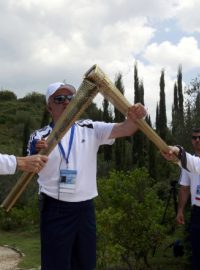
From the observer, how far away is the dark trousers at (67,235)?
3359 millimetres

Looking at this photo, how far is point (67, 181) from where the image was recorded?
334 cm

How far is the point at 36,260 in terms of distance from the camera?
1068cm

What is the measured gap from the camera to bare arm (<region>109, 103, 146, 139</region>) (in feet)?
10.7

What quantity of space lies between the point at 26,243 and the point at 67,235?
11.0m

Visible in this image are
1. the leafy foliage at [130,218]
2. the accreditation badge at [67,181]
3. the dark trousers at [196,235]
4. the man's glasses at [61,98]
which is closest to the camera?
the accreditation badge at [67,181]

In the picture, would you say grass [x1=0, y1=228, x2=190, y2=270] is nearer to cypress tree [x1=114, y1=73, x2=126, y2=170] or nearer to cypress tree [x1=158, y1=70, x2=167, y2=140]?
A: cypress tree [x1=114, y1=73, x2=126, y2=170]

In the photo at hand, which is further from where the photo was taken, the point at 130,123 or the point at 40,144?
the point at 130,123

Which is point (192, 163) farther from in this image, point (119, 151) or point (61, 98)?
point (119, 151)

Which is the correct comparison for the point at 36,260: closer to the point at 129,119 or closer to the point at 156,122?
the point at 129,119

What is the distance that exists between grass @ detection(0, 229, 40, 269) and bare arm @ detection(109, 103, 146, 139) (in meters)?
6.73

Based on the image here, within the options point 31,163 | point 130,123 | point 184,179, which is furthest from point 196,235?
point 31,163

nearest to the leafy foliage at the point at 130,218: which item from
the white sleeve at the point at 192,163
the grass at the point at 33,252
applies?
the grass at the point at 33,252

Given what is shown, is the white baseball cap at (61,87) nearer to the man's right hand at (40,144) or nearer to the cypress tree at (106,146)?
the man's right hand at (40,144)

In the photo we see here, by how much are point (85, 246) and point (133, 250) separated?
14.3 feet
